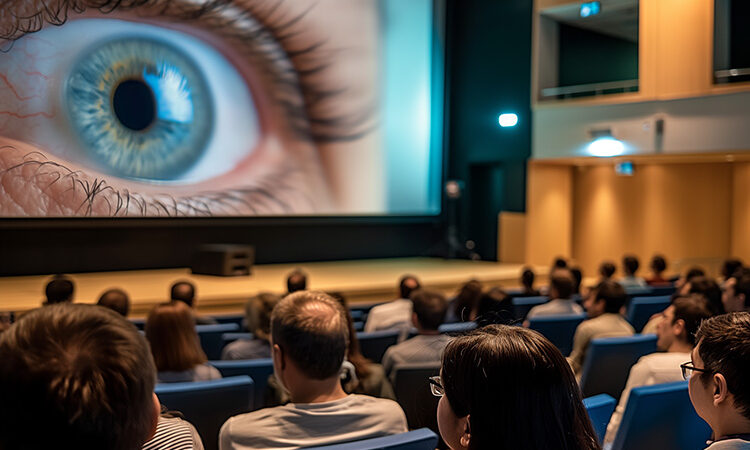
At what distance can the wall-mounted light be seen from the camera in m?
10.9

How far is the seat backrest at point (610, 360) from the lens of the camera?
3.39m

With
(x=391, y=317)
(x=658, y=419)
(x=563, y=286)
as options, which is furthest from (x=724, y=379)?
(x=563, y=286)

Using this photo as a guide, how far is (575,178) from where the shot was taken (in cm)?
1171

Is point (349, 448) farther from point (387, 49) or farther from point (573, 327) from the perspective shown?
point (387, 49)

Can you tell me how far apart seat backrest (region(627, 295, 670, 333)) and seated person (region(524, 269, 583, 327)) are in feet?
1.57

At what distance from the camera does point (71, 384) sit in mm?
812

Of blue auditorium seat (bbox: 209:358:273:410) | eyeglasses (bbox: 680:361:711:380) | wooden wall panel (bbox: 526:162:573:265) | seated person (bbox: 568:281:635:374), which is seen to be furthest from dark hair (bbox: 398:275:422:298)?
wooden wall panel (bbox: 526:162:573:265)

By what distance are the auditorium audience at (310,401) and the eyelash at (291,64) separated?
18.9 ft

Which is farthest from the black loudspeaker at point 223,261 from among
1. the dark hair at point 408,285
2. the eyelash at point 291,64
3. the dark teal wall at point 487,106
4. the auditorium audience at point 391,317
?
the dark teal wall at point 487,106

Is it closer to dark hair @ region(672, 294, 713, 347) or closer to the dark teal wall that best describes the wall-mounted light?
the dark teal wall

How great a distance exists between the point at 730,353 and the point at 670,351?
4.91 ft

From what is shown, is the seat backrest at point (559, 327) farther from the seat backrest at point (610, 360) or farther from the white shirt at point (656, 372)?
the white shirt at point (656, 372)

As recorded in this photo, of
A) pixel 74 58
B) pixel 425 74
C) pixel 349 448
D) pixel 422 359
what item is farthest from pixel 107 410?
pixel 425 74

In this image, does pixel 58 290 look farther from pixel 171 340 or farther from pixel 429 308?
pixel 429 308
